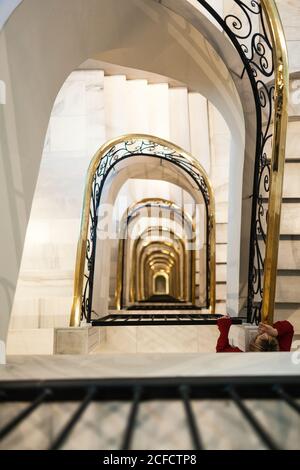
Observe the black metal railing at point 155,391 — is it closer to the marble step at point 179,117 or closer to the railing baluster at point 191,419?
the railing baluster at point 191,419

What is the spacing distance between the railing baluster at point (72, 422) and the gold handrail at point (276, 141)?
1912mm

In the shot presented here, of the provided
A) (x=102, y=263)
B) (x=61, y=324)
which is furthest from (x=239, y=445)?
(x=61, y=324)

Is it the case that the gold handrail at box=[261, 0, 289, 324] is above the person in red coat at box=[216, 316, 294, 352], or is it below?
above

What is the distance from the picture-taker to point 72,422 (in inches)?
38.0

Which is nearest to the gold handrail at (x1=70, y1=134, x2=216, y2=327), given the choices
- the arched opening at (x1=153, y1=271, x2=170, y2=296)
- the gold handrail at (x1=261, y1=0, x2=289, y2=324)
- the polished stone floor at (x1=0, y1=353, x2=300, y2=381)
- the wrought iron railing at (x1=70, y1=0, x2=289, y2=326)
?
the wrought iron railing at (x1=70, y1=0, x2=289, y2=326)

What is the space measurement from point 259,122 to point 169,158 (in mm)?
3693

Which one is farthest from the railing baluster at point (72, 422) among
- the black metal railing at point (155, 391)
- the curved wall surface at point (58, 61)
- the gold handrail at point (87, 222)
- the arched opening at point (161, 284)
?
the arched opening at point (161, 284)

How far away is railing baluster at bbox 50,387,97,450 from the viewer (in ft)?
3.02

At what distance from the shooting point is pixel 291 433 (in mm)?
1041

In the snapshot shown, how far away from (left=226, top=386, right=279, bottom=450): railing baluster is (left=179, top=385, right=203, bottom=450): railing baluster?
115 mm

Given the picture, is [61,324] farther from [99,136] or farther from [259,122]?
[259,122]

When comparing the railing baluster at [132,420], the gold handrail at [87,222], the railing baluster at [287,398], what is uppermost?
the gold handrail at [87,222]

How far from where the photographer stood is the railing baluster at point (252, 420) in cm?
88

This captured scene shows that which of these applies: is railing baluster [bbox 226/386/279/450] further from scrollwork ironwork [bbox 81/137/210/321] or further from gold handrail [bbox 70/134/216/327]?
scrollwork ironwork [bbox 81/137/210/321]
